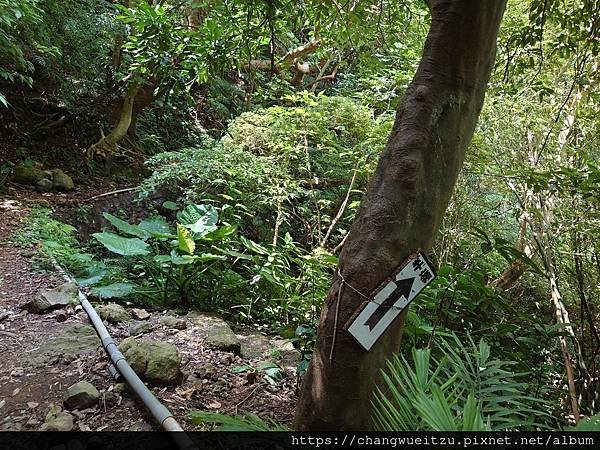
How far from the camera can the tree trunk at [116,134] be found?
7.56 meters

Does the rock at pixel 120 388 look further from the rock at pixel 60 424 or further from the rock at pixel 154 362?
the rock at pixel 60 424

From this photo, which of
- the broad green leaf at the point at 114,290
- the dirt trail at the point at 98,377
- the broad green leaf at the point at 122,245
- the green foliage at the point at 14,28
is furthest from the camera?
the broad green leaf at the point at 122,245

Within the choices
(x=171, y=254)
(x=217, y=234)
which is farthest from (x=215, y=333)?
(x=217, y=234)

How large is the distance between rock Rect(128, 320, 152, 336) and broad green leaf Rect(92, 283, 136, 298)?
2.08ft

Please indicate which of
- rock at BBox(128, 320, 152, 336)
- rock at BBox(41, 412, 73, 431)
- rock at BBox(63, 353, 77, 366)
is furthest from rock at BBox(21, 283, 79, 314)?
rock at BBox(41, 412, 73, 431)

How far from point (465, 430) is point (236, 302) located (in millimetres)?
3425

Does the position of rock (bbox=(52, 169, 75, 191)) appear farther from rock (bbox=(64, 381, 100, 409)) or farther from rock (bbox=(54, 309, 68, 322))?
rock (bbox=(64, 381, 100, 409))

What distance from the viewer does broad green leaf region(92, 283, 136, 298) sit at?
→ 375cm

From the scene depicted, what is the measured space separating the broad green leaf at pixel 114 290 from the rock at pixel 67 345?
2.20 feet

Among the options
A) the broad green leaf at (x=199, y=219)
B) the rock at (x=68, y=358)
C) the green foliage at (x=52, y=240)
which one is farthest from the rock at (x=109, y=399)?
the green foliage at (x=52, y=240)

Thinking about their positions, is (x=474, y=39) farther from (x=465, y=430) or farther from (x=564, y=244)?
(x=564, y=244)

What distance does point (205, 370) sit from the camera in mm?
2674

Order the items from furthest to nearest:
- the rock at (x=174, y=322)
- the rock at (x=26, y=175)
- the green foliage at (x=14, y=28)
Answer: the rock at (x=26, y=175) → the green foliage at (x=14, y=28) → the rock at (x=174, y=322)

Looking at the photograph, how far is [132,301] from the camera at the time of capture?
3893 millimetres
